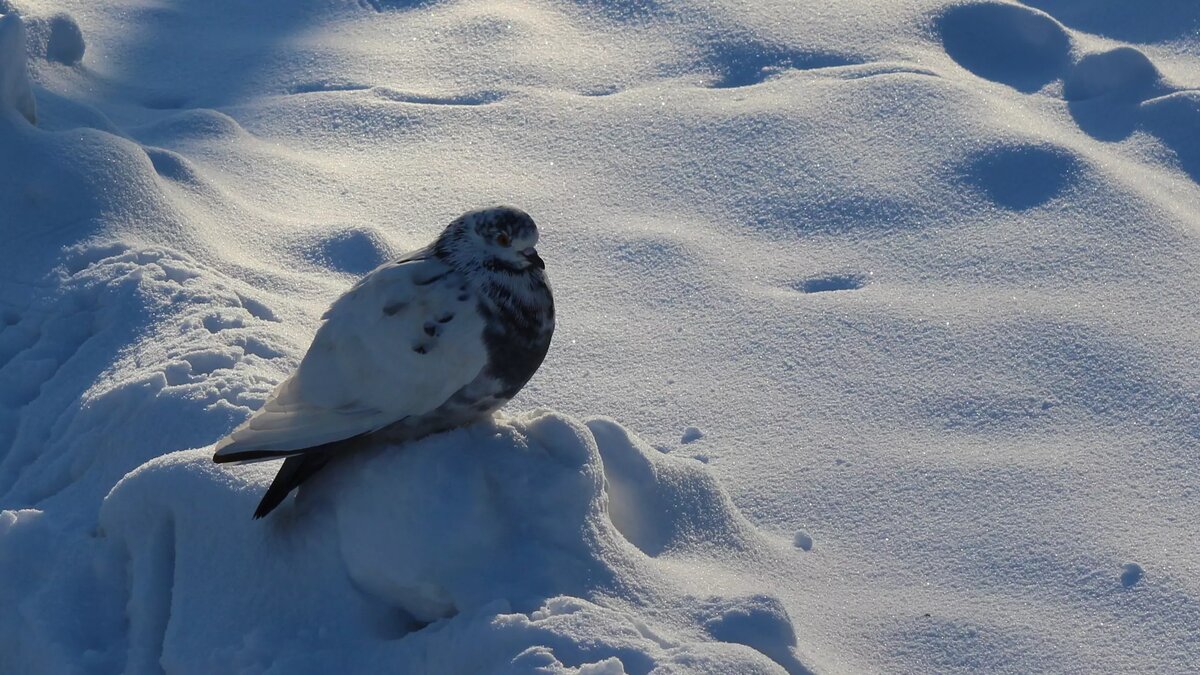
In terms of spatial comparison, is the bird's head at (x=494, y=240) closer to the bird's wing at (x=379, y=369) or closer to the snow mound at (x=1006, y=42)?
the bird's wing at (x=379, y=369)

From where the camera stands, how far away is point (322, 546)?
2408 millimetres

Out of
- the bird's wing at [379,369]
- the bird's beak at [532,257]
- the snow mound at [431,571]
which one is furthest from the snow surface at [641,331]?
the bird's beak at [532,257]

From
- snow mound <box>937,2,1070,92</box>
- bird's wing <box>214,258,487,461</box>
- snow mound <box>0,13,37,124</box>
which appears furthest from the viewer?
snow mound <box>937,2,1070,92</box>

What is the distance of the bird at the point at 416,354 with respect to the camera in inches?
92.8

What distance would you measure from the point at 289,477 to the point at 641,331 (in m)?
1.50

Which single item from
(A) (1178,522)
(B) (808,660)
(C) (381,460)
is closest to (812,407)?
(A) (1178,522)

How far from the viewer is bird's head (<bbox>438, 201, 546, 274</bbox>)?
2459 millimetres

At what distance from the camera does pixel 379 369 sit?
2379 mm

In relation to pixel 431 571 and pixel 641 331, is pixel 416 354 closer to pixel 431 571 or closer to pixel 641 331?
pixel 431 571

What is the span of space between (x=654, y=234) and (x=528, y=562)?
193 cm

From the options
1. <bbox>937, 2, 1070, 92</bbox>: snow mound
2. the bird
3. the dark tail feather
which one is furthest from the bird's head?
<bbox>937, 2, 1070, 92</bbox>: snow mound

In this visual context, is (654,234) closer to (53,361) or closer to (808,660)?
(53,361)

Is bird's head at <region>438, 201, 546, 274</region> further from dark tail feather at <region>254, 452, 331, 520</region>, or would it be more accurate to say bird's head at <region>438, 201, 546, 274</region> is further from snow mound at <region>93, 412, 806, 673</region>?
dark tail feather at <region>254, 452, 331, 520</region>

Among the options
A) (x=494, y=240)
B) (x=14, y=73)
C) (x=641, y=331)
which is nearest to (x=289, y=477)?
(x=494, y=240)
